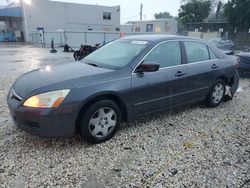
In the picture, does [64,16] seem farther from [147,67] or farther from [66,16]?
[147,67]

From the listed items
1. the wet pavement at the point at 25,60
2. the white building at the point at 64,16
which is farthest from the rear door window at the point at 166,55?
the white building at the point at 64,16

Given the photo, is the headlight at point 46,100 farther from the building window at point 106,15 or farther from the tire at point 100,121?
the building window at point 106,15

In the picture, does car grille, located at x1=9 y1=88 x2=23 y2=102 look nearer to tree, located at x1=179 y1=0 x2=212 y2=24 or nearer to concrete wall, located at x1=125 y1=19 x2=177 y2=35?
tree, located at x1=179 y1=0 x2=212 y2=24

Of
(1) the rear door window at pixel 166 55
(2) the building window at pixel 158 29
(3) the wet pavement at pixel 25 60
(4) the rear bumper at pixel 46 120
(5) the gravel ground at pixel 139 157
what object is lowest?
(5) the gravel ground at pixel 139 157

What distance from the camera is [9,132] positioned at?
11.1ft

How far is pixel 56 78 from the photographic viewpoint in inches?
115

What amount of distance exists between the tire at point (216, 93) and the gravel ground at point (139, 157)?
750 millimetres

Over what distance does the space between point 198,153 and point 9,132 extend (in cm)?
284

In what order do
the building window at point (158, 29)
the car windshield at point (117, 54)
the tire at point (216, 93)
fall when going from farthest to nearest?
the building window at point (158, 29) < the tire at point (216, 93) < the car windshield at point (117, 54)

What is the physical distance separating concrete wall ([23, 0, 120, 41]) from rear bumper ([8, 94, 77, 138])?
32.3 meters

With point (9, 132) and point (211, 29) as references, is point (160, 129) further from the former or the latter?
point (211, 29)

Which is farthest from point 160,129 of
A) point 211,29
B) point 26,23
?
point 26,23

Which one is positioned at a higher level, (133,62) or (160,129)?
(133,62)

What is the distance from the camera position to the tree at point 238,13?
25.2m
